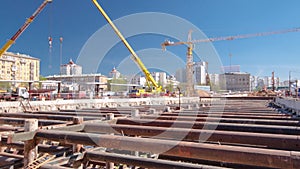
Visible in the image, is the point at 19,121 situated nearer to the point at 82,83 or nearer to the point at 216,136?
the point at 216,136

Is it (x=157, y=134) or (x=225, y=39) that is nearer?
(x=157, y=134)

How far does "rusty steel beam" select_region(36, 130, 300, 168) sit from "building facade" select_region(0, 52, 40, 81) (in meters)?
84.6

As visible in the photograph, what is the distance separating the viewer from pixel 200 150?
2.39m

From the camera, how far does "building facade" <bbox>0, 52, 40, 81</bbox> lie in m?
79.6

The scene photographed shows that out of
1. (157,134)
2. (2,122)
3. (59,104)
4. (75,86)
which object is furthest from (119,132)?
(75,86)

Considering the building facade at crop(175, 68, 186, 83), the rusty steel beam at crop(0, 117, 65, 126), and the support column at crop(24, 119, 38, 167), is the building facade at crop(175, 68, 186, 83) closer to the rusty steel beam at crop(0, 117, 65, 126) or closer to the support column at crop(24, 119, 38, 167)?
the rusty steel beam at crop(0, 117, 65, 126)

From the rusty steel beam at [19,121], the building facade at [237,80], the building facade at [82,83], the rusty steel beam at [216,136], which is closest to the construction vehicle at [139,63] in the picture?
the building facade at [82,83]

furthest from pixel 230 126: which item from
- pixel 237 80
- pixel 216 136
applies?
pixel 237 80

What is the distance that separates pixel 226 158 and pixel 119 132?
7.17 ft

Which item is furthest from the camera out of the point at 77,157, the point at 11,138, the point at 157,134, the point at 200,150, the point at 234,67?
the point at 234,67

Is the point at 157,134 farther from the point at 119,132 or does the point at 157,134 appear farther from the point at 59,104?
the point at 59,104

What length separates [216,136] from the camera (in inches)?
128

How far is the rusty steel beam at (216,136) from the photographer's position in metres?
2.80

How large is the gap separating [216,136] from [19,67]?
95572mm
